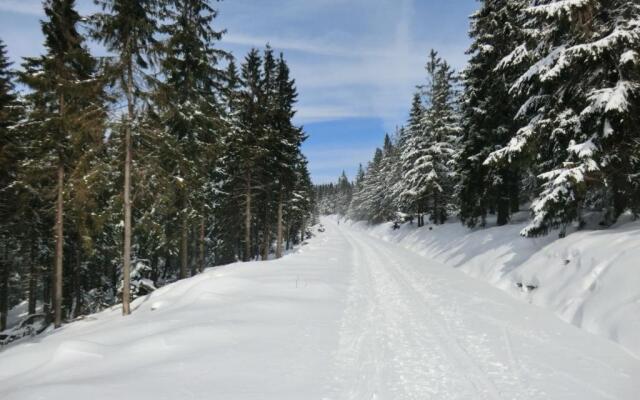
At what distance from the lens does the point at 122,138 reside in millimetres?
12766

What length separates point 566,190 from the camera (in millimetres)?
10914

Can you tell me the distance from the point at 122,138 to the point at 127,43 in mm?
3362

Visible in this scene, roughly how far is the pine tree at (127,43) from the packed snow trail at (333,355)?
5496mm

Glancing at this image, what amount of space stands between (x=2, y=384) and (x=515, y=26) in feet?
76.5

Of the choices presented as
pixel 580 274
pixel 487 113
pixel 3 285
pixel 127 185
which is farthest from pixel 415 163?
pixel 3 285

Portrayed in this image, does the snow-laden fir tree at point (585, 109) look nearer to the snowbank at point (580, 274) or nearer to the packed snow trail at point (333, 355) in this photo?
the snowbank at point (580, 274)

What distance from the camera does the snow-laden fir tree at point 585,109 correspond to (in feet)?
32.0

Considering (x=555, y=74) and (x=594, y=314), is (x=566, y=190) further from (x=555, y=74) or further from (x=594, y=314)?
(x=594, y=314)

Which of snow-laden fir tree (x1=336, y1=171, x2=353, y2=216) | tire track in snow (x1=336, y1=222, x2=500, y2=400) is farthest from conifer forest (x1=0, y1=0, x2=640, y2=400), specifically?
snow-laden fir tree (x1=336, y1=171, x2=353, y2=216)

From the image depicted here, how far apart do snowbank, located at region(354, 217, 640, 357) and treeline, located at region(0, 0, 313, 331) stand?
13.4 metres

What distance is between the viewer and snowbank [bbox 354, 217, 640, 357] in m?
7.41

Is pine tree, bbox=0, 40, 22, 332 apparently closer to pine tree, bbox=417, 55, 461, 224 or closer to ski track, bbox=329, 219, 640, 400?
ski track, bbox=329, 219, 640, 400

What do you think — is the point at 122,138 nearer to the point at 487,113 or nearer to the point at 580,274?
the point at 580,274

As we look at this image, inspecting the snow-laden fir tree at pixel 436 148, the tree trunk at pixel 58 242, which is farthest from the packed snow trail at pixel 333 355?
the snow-laden fir tree at pixel 436 148
